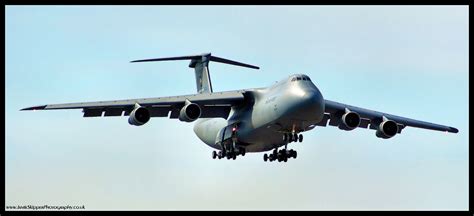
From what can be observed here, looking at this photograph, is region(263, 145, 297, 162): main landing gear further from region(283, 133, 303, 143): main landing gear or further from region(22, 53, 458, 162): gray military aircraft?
region(283, 133, 303, 143): main landing gear

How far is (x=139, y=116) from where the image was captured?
38125 mm

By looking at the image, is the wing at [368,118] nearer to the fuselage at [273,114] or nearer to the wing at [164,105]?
the fuselage at [273,114]

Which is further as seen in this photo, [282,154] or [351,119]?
[282,154]

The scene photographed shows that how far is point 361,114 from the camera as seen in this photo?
4119cm

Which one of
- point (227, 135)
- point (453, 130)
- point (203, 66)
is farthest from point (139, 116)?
point (453, 130)

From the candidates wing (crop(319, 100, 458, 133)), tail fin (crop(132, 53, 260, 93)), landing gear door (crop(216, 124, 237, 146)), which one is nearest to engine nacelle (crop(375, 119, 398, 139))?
wing (crop(319, 100, 458, 133))

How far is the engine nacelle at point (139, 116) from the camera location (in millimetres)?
38062

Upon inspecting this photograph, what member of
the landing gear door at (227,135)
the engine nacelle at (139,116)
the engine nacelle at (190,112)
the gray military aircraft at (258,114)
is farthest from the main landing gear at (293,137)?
the engine nacelle at (139,116)

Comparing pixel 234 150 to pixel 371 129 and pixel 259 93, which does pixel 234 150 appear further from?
pixel 371 129

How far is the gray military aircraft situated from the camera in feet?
121

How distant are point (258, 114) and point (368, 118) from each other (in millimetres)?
5161

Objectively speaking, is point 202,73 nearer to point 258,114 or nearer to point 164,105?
point 164,105

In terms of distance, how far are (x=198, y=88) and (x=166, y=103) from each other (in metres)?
7.30

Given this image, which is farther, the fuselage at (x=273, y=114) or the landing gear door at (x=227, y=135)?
the landing gear door at (x=227, y=135)
